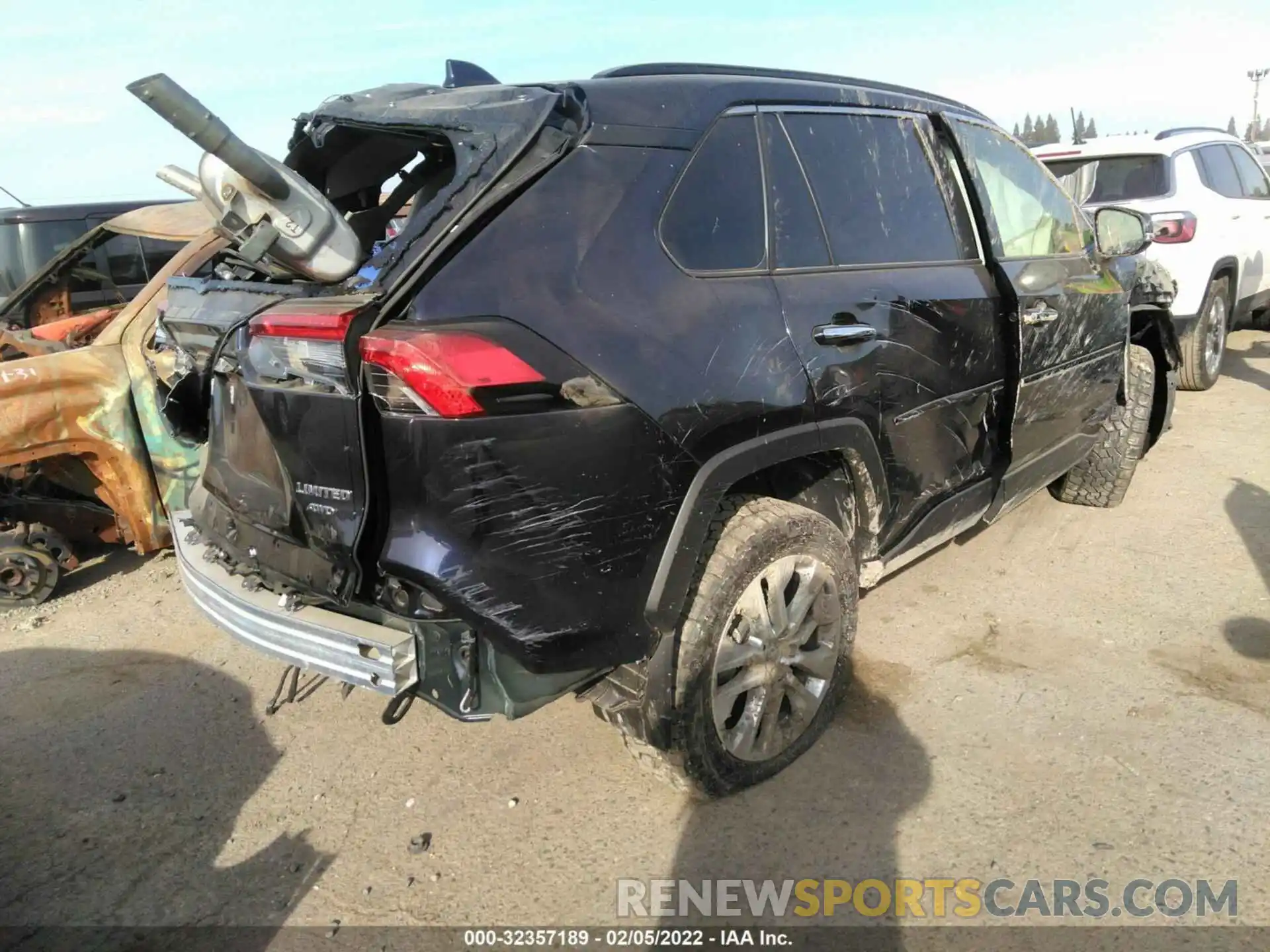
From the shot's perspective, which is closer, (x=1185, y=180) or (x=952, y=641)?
(x=952, y=641)

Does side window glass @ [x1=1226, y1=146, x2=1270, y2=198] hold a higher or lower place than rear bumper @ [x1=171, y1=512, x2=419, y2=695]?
higher

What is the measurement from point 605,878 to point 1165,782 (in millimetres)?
1700

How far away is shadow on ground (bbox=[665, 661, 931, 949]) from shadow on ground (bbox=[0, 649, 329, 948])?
1.14m

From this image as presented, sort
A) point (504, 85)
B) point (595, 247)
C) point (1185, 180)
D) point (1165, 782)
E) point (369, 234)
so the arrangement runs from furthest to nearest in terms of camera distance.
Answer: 1. point (1185, 180)
2. point (369, 234)
3. point (1165, 782)
4. point (504, 85)
5. point (595, 247)

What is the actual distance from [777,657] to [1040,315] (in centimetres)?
180

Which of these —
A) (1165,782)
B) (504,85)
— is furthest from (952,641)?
(504,85)

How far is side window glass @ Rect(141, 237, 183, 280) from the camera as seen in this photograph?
19.1 ft

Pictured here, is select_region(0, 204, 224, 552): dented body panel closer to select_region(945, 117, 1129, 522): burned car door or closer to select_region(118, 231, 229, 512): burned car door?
select_region(118, 231, 229, 512): burned car door

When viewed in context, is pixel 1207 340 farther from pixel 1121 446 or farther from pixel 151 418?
pixel 151 418

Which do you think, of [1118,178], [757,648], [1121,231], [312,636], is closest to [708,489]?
[757,648]

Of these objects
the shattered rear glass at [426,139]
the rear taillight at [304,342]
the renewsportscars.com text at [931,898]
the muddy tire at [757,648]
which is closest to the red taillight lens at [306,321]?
the rear taillight at [304,342]

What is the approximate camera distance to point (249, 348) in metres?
2.13

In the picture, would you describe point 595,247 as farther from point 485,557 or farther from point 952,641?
point 952,641

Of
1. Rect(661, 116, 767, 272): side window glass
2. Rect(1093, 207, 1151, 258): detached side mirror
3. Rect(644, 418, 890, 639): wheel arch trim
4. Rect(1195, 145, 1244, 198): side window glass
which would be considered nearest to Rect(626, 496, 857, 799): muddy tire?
Rect(644, 418, 890, 639): wheel arch trim
